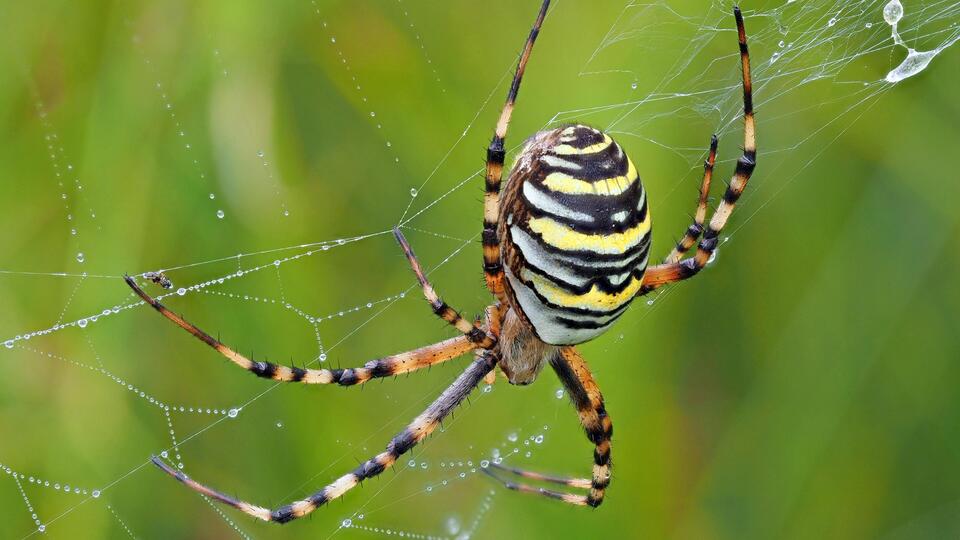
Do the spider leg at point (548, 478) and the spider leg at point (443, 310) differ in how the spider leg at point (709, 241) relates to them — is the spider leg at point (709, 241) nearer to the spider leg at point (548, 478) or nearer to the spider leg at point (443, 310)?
the spider leg at point (443, 310)

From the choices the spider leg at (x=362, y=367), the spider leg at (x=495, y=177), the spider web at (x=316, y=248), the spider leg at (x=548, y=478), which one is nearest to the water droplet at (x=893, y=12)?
the spider web at (x=316, y=248)

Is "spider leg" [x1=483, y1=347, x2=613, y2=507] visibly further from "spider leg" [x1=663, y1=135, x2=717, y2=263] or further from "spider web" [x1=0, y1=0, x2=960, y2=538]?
"spider leg" [x1=663, y1=135, x2=717, y2=263]

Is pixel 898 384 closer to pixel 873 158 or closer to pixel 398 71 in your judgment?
pixel 873 158

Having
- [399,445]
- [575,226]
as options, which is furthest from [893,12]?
[399,445]

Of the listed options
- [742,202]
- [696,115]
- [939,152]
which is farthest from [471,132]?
[939,152]

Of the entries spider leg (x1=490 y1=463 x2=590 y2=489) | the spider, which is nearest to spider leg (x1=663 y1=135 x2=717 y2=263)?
the spider

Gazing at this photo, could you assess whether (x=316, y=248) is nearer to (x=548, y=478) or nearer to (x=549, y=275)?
(x=549, y=275)

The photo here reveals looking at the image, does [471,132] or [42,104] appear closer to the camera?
[42,104]
